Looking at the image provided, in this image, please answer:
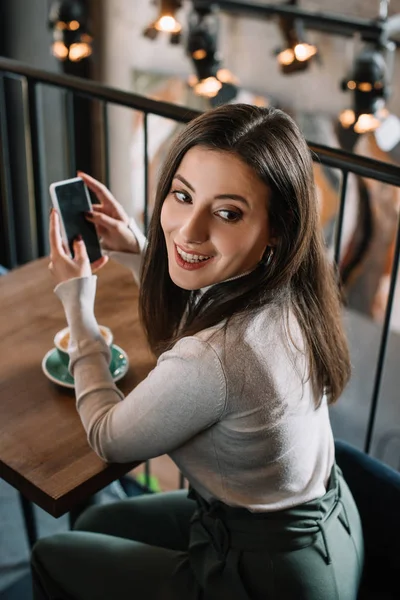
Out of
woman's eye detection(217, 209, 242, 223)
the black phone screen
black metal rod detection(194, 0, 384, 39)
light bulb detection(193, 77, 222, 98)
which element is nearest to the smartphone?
the black phone screen

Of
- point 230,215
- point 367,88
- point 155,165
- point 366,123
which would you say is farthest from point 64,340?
point 155,165

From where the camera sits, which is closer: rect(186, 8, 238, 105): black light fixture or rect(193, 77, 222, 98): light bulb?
rect(186, 8, 238, 105): black light fixture

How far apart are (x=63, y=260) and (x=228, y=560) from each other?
0.58 meters

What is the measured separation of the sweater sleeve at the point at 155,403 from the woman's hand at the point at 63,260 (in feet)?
0.54

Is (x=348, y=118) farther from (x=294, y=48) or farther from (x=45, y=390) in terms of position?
(x=45, y=390)

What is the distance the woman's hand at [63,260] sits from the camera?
53.6 inches

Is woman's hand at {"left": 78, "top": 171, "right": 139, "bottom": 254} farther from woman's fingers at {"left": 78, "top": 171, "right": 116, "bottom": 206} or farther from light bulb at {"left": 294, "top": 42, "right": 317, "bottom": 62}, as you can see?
light bulb at {"left": 294, "top": 42, "right": 317, "bottom": 62}

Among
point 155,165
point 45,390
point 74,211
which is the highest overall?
point 74,211

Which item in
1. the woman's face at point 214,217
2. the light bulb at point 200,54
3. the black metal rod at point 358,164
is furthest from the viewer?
the light bulb at point 200,54

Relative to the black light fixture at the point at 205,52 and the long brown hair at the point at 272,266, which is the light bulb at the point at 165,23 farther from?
the long brown hair at the point at 272,266

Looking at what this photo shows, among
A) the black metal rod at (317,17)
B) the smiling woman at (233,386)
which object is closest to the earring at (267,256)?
the smiling woman at (233,386)

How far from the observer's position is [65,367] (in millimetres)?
1381

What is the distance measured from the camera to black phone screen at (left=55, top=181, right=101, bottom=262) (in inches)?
56.8

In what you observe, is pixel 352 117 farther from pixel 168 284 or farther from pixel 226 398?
pixel 226 398
